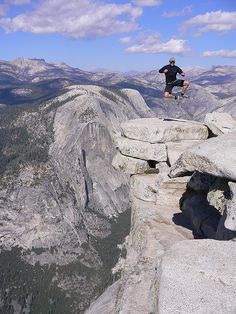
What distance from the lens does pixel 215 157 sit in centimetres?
1709

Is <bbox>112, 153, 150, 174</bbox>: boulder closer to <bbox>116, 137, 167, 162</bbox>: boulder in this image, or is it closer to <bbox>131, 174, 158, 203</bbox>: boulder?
<bbox>116, 137, 167, 162</bbox>: boulder

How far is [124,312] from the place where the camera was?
54.8 ft

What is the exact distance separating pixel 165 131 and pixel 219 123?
355 cm

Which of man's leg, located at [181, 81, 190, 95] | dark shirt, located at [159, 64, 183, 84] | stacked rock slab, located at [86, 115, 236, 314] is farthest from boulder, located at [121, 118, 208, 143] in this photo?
dark shirt, located at [159, 64, 183, 84]

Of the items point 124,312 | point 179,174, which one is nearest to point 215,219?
point 179,174

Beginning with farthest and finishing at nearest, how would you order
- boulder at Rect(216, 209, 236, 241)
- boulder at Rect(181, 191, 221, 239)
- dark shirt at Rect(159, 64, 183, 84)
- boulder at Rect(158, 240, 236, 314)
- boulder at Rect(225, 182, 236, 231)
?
dark shirt at Rect(159, 64, 183, 84)
boulder at Rect(181, 191, 221, 239)
boulder at Rect(216, 209, 236, 241)
boulder at Rect(225, 182, 236, 231)
boulder at Rect(158, 240, 236, 314)

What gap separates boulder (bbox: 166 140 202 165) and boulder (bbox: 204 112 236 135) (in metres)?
1.48

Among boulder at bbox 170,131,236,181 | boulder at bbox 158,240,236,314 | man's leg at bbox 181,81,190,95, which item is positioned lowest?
boulder at bbox 158,240,236,314

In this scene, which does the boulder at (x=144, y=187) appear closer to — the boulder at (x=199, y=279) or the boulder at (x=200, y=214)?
the boulder at (x=200, y=214)

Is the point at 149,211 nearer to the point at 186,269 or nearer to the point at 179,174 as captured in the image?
the point at 179,174

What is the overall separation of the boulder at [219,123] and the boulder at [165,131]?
0.59 m

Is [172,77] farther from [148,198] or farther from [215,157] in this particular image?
[215,157]

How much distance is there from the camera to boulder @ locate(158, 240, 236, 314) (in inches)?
433

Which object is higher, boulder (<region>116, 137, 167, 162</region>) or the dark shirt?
the dark shirt
